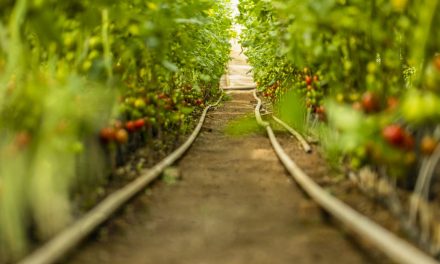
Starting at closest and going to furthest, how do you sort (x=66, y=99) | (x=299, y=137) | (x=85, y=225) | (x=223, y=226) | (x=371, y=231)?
(x=371, y=231)
(x=66, y=99)
(x=85, y=225)
(x=223, y=226)
(x=299, y=137)

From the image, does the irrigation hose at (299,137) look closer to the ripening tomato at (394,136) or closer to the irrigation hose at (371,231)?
the irrigation hose at (371,231)

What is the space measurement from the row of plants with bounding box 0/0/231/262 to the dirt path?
0.40 m

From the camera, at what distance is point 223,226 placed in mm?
3611

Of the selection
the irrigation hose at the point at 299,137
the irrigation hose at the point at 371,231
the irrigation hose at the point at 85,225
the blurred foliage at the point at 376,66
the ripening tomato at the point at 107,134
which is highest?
the blurred foliage at the point at 376,66

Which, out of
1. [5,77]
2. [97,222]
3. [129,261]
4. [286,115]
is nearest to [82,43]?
[5,77]

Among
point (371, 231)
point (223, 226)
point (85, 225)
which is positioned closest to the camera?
point (371, 231)

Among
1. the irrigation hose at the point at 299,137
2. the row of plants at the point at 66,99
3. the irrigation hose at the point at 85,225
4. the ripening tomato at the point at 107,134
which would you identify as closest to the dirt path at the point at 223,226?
the irrigation hose at the point at 85,225

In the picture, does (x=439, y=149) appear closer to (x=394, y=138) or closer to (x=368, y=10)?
(x=394, y=138)

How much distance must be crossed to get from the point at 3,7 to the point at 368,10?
266 cm

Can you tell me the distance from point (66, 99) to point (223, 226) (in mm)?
1356

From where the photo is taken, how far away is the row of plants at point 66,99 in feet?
9.83

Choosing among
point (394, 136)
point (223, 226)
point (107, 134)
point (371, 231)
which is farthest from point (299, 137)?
point (371, 231)

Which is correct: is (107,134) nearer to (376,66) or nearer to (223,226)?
(223,226)

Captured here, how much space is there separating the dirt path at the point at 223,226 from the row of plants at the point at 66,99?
1.32ft
